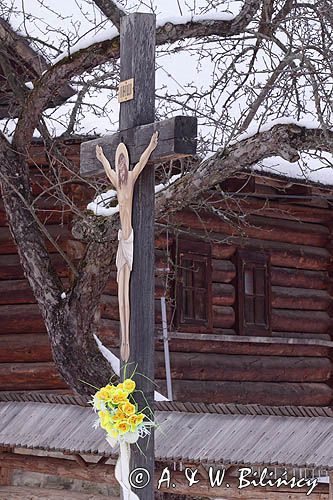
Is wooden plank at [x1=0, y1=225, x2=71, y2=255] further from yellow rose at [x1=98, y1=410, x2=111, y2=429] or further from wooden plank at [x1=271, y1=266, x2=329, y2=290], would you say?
yellow rose at [x1=98, y1=410, x2=111, y2=429]

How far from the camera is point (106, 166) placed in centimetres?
603

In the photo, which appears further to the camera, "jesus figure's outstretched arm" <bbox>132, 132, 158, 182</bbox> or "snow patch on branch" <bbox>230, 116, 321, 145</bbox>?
"snow patch on branch" <bbox>230, 116, 321, 145</bbox>

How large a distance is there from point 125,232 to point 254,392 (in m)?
8.02

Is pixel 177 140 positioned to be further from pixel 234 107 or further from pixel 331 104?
pixel 234 107

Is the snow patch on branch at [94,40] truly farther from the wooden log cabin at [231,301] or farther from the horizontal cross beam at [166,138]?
the horizontal cross beam at [166,138]

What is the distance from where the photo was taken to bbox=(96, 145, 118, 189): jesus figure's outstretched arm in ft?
19.3

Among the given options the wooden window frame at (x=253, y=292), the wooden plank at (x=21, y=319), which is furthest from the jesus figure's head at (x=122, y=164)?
the wooden window frame at (x=253, y=292)

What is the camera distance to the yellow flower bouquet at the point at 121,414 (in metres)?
5.34

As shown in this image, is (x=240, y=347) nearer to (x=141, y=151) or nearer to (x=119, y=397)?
(x=141, y=151)

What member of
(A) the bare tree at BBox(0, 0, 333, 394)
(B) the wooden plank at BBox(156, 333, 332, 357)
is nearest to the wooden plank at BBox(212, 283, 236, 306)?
(B) the wooden plank at BBox(156, 333, 332, 357)

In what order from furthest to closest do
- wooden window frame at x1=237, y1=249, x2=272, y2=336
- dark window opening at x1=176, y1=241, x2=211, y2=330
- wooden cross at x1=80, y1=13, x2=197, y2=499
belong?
wooden window frame at x1=237, y1=249, x2=272, y2=336 → dark window opening at x1=176, y1=241, x2=211, y2=330 → wooden cross at x1=80, y1=13, x2=197, y2=499

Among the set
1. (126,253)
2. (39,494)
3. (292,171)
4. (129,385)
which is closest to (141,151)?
(126,253)

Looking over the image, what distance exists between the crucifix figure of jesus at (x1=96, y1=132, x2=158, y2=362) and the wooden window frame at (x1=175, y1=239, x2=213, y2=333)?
259 inches

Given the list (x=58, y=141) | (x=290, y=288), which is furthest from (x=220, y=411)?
(x=290, y=288)
